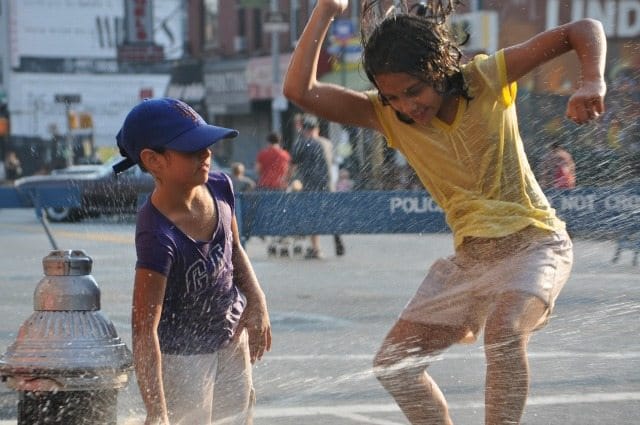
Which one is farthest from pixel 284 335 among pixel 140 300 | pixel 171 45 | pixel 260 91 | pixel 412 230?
pixel 171 45

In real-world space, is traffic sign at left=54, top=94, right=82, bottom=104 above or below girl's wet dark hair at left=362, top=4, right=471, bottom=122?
below

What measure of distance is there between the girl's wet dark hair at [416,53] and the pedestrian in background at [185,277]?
0.57m

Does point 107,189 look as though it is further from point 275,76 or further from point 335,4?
point 275,76

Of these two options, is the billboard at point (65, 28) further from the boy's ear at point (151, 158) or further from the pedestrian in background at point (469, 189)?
the boy's ear at point (151, 158)

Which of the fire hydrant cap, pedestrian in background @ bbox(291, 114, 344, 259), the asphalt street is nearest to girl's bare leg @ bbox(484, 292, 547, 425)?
the fire hydrant cap

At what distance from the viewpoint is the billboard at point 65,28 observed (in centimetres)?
5728

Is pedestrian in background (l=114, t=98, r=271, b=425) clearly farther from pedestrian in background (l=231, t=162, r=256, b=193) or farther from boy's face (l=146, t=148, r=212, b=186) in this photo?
pedestrian in background (l=231, t=162, r=256, b=193)

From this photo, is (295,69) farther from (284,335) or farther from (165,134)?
(284,335)

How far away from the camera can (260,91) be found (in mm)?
43812

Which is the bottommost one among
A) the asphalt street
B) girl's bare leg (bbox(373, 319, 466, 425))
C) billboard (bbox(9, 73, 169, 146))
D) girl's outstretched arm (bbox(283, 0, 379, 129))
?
billboard (bbox(9, 73, 169, 146))

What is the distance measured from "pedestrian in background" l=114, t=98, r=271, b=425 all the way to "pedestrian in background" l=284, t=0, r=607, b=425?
533 mm

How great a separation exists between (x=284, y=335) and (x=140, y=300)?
5.40m

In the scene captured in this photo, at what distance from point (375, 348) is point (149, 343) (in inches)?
184

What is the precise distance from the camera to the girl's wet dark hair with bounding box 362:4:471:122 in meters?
4.04
